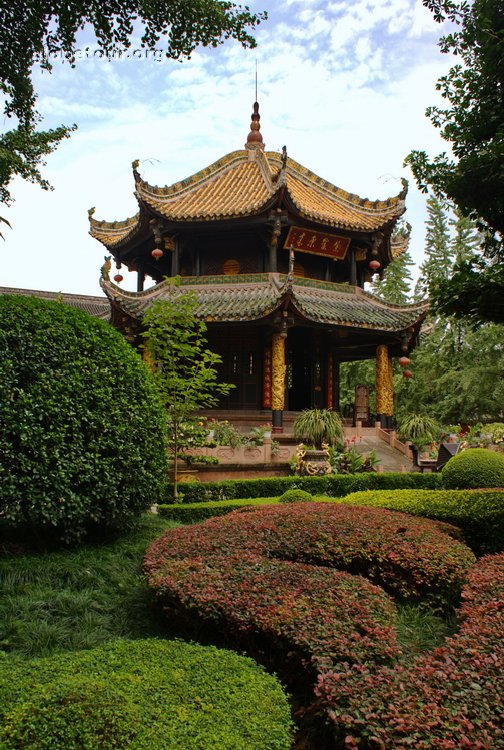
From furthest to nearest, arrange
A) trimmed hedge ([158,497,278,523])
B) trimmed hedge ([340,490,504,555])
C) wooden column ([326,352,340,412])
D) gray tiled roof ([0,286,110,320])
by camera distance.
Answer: gray tiled roof ([0,286,110,320]) < wooden column ([326,352,340,412]) < trimmed hedge ([158,497,278,523]) < trimmed hedge ([340,490,504,555])

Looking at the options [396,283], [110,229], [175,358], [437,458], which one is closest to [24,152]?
[110,229]

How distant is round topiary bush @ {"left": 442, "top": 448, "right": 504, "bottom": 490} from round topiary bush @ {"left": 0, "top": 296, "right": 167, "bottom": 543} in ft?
20.6

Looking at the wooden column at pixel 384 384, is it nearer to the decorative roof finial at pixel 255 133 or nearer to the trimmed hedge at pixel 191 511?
the decorative roof finial at pixel 255 133

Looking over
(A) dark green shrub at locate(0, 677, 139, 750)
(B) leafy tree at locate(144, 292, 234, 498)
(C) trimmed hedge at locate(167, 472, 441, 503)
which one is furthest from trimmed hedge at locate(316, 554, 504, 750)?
(C) trimmed hedge at locate(167, 472, 441, 503)

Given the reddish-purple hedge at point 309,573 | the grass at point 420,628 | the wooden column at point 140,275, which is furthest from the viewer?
the wooden column at point 140,275

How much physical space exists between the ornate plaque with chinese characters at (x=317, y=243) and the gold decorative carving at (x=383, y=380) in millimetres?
3591

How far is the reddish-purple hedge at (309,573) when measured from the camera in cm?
420

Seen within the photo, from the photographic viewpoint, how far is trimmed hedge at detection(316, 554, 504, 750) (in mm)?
3025

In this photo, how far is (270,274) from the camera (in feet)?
63.0

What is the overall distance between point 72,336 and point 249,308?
11.4 meters

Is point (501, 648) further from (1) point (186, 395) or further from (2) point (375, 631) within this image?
(1) point (186, 395)

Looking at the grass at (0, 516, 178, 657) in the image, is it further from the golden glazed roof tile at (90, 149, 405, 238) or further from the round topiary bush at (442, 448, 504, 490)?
the golden glazed roof tile at (90, 149, 405, 238)

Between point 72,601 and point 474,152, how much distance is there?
678cm

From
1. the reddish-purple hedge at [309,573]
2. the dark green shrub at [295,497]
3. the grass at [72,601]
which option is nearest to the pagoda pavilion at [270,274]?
the dark green shrub at [295,497]
